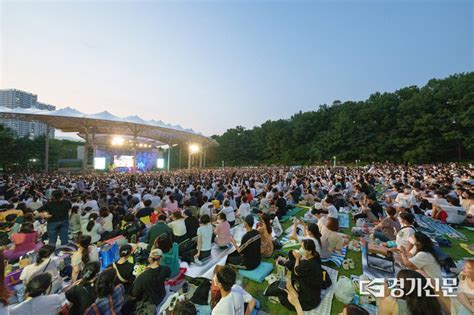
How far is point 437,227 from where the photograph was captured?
5691 millimetres

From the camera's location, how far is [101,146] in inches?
1125

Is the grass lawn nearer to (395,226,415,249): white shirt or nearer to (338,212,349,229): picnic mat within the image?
(338,212,349,229): picnic mat

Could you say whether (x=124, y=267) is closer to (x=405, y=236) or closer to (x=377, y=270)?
(x=377, y=270)

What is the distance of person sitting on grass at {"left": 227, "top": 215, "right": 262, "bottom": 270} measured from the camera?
3.42 metres

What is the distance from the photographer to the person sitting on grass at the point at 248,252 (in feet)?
11.2

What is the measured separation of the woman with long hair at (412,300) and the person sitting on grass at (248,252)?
194 centimetres

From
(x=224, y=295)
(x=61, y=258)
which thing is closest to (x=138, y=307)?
(x=224, y=295)

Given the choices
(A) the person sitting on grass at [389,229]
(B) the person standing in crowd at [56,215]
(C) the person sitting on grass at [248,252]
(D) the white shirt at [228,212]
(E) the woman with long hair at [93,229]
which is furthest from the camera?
(D) the white shirt at [228,212]

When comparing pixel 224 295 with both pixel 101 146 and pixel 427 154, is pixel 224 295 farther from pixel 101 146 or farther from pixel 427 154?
pixel 427 154

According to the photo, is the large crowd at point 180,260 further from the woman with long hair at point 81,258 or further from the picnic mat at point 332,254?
the picnic mat at point 332,254

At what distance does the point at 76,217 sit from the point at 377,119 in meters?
40.2

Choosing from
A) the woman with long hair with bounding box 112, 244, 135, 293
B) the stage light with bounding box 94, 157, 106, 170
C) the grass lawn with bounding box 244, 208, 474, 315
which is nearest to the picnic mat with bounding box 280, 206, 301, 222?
the grass lawn with bounding box 244, 208, 474, 315

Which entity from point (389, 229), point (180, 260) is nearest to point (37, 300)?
point (180, 260)

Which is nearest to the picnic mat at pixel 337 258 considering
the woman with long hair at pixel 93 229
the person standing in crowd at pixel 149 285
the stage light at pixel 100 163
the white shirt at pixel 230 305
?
the white shirt at pixel 230 305
